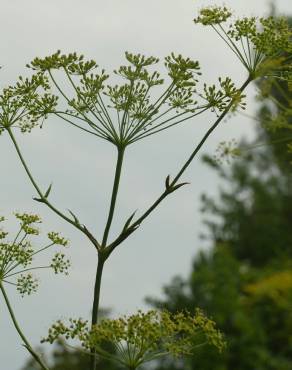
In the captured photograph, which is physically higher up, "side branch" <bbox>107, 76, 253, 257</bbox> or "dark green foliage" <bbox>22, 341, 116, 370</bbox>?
"dark green foliage" <bbox>22, 341, 116, 370</bbox>

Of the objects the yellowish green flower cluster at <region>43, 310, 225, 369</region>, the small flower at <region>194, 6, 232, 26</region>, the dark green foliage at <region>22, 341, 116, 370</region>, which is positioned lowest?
the yellowish green flower cluster at <region>43, 310, 225, 369</region>

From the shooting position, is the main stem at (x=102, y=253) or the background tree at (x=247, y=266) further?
the background tree at (x=247, y=266)

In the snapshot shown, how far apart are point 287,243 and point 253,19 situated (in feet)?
111

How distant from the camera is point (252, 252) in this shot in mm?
40594

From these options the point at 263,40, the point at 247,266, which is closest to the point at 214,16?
the point at 263,40

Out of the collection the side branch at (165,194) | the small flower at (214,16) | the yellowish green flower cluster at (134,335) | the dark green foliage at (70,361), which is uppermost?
the dark green foliage at (70,361)

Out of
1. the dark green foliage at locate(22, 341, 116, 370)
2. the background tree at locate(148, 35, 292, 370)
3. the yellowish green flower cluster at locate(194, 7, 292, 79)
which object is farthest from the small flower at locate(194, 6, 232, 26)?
the dark green foliage at locate(22, 341, 116, 370)

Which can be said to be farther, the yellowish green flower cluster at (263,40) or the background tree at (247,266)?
the background tree at (247,266)

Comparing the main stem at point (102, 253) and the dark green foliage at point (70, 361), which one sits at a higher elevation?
the dark green foliage at point (70, 361)

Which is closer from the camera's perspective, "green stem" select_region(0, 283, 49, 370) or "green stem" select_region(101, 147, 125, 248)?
"green stem" select_region(0, 283, 49, 370)

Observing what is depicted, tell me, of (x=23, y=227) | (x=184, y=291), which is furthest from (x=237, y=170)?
(x=23, y=227)

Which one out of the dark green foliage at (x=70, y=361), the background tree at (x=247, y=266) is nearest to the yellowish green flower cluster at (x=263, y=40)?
the background tree at (x=247, y=266)

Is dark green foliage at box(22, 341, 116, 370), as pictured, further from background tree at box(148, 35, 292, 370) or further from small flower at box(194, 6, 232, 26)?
small flower at box(194, 6, 232, 26)

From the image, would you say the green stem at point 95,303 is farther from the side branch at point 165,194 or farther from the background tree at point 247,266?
the background tree at point 247,266
